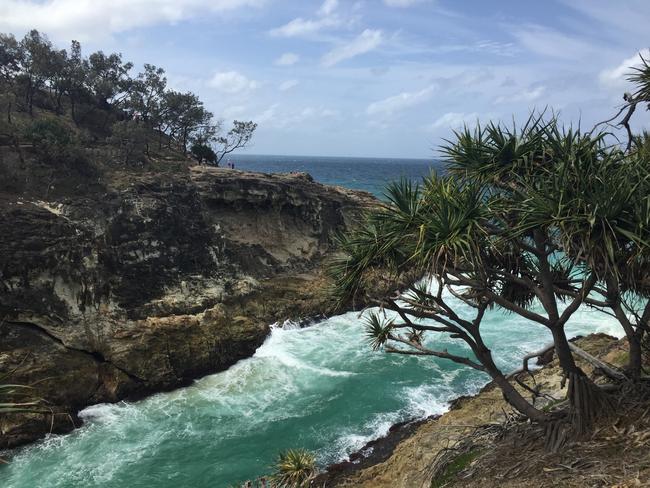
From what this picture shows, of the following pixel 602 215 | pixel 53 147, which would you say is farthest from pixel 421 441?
pixel 53 147

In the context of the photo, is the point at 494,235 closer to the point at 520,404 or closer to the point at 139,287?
the point at 520,404

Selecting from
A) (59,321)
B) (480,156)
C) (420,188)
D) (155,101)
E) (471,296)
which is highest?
(155,101)

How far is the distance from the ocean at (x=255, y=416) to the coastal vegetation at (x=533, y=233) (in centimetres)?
513

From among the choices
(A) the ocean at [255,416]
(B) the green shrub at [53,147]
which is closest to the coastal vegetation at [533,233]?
(A) the ocean at [255,416]

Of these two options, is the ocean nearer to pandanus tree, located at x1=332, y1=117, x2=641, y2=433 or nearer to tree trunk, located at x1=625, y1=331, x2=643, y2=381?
pandanus tree, located at x1=332, y1=117, x2=641, y2=433

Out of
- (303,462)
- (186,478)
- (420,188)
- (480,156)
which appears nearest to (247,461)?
(186,478)

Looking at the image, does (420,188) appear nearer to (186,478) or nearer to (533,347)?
(186,478)

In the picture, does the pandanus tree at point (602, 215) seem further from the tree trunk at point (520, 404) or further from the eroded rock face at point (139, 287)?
the eroded rock face at point (139, 287)

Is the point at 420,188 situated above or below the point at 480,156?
below

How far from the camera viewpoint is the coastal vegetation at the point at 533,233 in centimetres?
747

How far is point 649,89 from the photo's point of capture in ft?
34.1

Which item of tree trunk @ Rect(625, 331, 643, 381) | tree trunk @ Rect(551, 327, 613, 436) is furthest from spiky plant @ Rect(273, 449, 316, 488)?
tree trunk @ Rect(625, 331, 643, 381)

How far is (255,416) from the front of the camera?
63.3 feet

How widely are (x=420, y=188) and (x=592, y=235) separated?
348 cm
